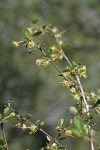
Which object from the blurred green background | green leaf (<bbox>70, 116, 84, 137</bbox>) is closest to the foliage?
green leaf (<bbox>70, 116, 84, 137</bbox>)

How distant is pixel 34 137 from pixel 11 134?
0.48 metres

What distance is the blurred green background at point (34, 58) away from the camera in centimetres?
795

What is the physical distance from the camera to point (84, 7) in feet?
28.9

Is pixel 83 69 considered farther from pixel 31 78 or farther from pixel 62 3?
pixel 62 3

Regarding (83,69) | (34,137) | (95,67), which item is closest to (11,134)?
(34,137)

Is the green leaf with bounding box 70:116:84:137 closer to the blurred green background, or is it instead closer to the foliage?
the foliage

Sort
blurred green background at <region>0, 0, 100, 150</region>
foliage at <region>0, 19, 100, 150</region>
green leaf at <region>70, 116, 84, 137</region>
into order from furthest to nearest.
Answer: blurred green background at <region>0, 0, 100, 150</region>, foliage at <region>0, 19, 100, 150</region>, green leaf at <region>70, 116, 84, 137</region>

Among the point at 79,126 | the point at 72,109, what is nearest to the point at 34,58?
the point at 72,109

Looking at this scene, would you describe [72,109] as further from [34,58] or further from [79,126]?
[34,58]

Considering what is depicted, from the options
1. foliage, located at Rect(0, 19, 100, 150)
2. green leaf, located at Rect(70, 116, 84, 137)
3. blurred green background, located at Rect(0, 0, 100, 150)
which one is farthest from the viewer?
blurred green background, located at Rect(0, 0, 100, 150)

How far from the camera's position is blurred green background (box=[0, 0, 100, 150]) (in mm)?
7953

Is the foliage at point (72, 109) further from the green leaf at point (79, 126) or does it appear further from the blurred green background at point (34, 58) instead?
the blurred green background at point (34, 58)

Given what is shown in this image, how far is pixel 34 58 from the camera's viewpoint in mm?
7957

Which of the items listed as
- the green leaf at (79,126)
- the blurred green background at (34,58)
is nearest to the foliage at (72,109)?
the green leaf at (79,126)
